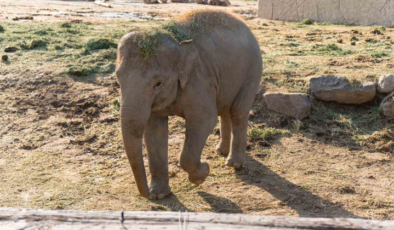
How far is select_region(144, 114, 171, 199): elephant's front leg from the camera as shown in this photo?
460 cm

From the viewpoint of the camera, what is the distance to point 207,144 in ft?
20.3

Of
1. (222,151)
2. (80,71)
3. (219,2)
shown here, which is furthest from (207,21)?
(219,2)

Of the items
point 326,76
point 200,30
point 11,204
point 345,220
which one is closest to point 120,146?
point 11,204

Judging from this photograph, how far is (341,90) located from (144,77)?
12.4 feet

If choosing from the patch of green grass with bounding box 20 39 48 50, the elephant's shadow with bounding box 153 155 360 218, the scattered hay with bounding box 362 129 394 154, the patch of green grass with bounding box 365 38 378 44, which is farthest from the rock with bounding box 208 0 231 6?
the elephant's shadow with bounding box 153 155 360 218

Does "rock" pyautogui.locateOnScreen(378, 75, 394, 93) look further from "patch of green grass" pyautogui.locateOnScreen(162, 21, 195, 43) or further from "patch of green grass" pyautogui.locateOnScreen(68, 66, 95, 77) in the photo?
"patch of green grass" pyautogui.locateOnScreen(68, 66, 95, 77)

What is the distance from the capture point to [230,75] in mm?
4949

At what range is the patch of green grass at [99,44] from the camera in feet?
30.5

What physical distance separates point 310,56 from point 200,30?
4.66 metres

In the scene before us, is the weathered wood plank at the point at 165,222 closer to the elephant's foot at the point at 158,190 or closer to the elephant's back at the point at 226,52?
the elephant's foot at the point at 158,190

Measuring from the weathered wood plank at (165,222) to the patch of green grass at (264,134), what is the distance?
379cm

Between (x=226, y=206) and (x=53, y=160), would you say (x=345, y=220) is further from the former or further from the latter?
(x=53, y=160)

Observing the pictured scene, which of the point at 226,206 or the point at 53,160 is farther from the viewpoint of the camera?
the point at 53,160

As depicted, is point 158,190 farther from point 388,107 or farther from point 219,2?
point 219,2
